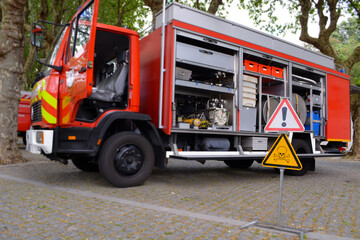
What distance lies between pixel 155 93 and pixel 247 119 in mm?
2214

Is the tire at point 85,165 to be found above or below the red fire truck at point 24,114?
below

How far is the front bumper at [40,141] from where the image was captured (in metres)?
4.70

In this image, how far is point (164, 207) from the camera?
4.14m

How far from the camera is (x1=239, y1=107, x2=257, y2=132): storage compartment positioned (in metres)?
6.43

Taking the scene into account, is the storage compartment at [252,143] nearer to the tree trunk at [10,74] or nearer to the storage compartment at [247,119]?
the storage compartment at [247,119]

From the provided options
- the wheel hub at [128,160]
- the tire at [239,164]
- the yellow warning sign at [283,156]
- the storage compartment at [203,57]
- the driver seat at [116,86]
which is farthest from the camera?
the tire at [239,164]

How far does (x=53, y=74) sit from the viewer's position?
5312 millimetres

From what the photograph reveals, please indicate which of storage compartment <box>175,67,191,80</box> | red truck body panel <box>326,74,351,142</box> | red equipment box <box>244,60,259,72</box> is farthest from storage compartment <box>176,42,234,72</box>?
red truck body panel <box>326,74,351,142</box>

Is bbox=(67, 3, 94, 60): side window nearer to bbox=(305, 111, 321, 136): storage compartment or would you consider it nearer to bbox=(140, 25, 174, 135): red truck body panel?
bbox=(140, 25, 174, 135): red truck body panel

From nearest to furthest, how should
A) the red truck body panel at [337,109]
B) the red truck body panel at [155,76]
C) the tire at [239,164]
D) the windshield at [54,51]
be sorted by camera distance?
the red truck body panel at [155,76] < the windshield at [54,51] < the red truck body panel at [337,109] < the tire at [239,164]

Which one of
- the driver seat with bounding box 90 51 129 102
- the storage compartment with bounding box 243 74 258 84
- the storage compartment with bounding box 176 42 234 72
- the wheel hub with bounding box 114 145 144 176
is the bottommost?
the wheel hub with bounding box 114 145 144 176

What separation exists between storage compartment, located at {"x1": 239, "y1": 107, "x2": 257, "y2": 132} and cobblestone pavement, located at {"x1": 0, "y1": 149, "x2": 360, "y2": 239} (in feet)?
4.05

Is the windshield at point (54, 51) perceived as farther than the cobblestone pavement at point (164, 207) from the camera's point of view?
Yes

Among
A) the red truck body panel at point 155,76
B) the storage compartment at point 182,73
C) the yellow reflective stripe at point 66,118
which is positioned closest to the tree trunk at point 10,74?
the yellow reflective stripe at point 66,118
